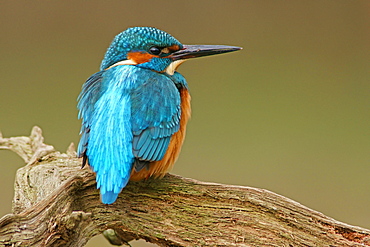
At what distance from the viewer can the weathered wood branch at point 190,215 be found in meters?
1.61

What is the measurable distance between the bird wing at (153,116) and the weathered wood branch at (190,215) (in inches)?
4.7

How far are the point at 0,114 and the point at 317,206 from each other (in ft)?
7.17

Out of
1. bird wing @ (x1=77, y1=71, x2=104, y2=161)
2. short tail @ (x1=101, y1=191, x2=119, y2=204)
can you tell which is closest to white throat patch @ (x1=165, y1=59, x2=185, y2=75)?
bird wing @ (x1=77, y1=71, x2=104, y2=161)

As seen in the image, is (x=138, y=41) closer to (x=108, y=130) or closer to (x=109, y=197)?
(x=108, y=130)

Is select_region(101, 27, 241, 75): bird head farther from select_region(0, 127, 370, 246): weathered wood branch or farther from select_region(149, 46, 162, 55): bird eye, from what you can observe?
select_region(0, 127, 370, 246): weathered wood branch

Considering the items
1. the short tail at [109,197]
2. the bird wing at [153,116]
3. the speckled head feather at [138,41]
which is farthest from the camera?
the speckled head feather at [138,41]

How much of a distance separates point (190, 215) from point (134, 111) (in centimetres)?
34

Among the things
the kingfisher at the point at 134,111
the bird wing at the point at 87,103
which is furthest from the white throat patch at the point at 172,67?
the bird wing at the point at 87,103

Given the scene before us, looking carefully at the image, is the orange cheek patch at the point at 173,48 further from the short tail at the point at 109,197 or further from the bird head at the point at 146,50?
the short tail at the point at 109,197

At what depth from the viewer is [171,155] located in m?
1.84

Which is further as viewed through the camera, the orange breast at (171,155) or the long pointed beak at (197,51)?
the long pointed beak at (197,51)

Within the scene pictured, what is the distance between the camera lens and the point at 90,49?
15.3ft

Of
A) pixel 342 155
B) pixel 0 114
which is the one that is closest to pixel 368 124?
pixel 342 155

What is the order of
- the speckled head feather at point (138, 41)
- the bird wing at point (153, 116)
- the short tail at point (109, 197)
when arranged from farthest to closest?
1. the speckled head feather at point (138, 41)
2. the bird wing at point (153, 116)
3. the short tail at point (109, 197)
